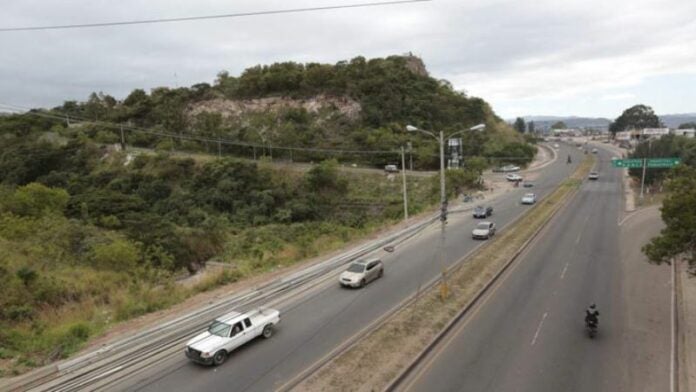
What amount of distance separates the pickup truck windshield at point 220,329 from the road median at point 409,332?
3.69 metres

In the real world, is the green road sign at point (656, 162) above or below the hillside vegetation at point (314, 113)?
below

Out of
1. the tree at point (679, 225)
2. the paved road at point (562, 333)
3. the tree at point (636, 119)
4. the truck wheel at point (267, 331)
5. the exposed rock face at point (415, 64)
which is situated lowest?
the paved road at point (562, 333)

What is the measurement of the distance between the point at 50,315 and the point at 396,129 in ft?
228

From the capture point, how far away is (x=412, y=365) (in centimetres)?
1367

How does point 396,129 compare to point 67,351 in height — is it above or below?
above

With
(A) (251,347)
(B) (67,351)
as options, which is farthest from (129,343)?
(A) (251,347)

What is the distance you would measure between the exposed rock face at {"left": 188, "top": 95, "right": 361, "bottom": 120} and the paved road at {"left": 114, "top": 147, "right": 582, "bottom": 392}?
209ft

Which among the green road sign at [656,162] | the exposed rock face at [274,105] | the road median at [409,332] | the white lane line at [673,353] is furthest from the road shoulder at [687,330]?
the exposed rock face at [274,105]

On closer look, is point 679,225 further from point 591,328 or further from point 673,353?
point 591,328

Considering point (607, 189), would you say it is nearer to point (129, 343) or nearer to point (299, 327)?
point (299, 327)

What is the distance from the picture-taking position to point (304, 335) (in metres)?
16.2

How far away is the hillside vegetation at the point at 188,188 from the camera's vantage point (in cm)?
2020

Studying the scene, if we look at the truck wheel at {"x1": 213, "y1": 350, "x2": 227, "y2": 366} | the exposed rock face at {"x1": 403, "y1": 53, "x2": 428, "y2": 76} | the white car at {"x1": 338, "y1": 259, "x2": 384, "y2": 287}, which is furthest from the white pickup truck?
the exposed rock face at {"x1": 403, "y1": 53, "x2": 428, "y2": 76}

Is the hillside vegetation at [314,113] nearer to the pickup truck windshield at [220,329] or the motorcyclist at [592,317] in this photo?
the motorcyclist at [592,317]
